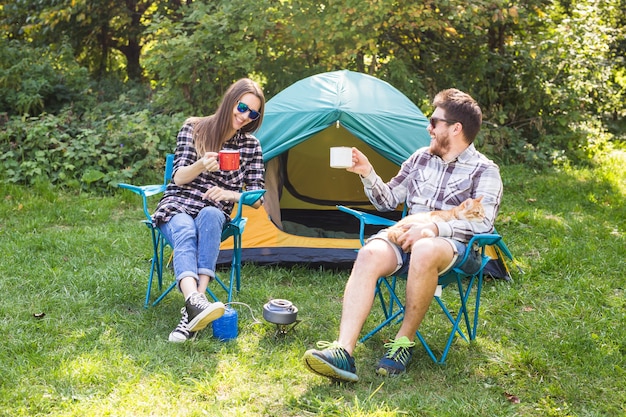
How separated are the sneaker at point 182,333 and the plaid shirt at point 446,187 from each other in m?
0.93

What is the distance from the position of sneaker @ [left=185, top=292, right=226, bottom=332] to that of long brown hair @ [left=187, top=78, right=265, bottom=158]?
0.76 metres

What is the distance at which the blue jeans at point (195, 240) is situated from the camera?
2.85 meters

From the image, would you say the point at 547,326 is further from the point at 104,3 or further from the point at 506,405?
the point at 104,3

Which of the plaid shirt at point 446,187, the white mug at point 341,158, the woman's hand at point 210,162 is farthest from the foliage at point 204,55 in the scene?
the white mug at point 341,158

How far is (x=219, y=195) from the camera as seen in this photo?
313 cm

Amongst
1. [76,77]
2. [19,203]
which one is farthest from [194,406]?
[76,77]

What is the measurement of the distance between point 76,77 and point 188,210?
14.4 feet

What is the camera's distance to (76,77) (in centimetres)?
689

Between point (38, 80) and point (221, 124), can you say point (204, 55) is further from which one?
point (221, 124)

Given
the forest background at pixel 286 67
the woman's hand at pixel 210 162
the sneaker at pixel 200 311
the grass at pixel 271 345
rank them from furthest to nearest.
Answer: the forest background at pixel 286 67, the woman's hand at pixel 210 162, the sneaker at pixel 200 311, the grass at pixel 271 345

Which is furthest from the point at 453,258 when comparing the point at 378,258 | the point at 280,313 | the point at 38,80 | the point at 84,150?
the point at 38,80

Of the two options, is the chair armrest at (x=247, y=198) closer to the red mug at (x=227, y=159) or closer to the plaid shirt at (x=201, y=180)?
the plaid shirt at (x=201, y=180)

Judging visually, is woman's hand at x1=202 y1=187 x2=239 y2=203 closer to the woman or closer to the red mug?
the woman

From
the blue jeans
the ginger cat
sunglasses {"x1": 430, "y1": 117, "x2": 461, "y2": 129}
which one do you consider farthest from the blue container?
sunglasses {"x1": 430, "y1": 117, "x2": 461, "y2": 129}
